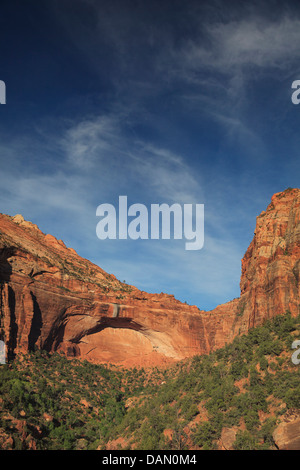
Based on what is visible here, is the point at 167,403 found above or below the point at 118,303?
below

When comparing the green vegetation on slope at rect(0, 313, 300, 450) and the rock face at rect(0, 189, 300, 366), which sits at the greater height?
the rock face at rect(0, 189, 300, 366)

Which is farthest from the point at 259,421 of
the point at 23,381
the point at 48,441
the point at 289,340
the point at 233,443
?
the point at 23,381

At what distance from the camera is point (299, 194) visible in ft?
216

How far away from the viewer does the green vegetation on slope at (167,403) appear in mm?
41656

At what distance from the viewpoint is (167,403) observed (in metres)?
54.7

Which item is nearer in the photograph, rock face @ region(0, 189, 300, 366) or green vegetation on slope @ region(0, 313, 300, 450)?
green vegetation on slope @ region(0, 313, 300, 450)

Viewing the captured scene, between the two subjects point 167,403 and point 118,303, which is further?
point 118,303

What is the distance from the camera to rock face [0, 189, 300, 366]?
201 ft

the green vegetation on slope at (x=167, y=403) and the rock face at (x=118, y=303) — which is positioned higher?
the rock face at (x=118, y=303)

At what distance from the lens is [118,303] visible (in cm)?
8175

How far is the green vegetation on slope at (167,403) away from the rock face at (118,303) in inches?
209

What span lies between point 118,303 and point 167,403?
2973 cm

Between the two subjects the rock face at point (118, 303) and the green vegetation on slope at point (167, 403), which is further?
the rock face at point (118, 303)

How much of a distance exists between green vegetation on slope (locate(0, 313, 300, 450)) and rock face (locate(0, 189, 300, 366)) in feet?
17.5
